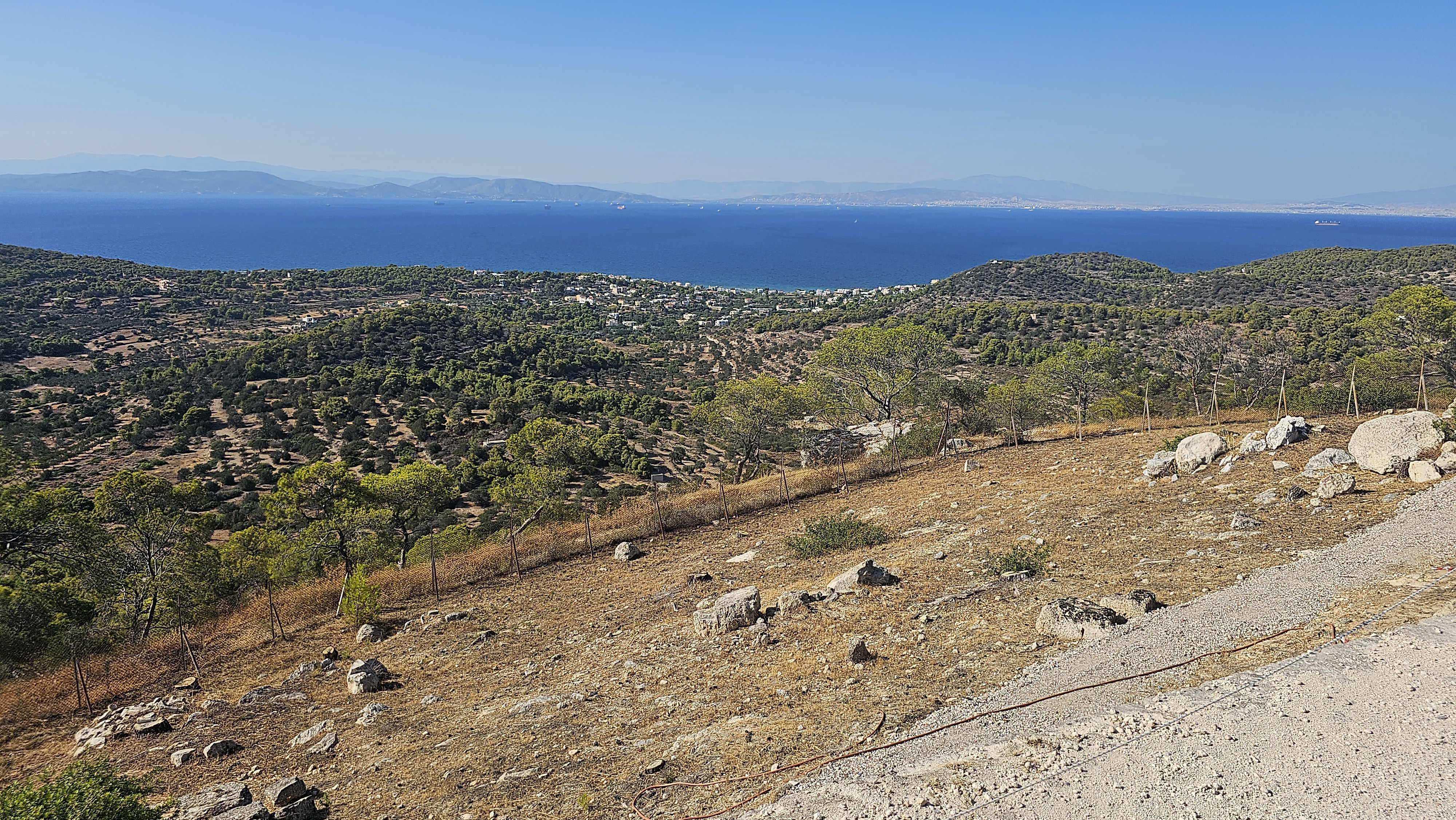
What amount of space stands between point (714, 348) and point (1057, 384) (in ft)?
175

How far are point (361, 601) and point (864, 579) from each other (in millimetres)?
10192

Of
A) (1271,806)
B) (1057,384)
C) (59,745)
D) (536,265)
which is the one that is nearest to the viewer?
(1271,806)

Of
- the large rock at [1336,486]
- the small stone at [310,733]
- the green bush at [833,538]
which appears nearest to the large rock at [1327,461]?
the large rock at [1336,486]

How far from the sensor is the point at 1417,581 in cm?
839

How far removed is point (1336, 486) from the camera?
11.9m

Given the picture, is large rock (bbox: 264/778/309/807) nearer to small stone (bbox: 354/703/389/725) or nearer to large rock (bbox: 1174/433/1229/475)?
small stone (bbox: 354/703/389/725)

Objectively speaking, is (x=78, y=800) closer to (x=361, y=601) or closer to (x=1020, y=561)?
(x=361, y=601)

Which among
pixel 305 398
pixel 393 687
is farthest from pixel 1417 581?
pixel 305 398

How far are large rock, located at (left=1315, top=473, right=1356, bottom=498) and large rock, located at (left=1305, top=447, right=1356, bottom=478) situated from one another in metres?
1.17

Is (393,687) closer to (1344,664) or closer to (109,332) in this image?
(1344,664)

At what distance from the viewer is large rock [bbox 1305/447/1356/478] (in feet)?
43.1

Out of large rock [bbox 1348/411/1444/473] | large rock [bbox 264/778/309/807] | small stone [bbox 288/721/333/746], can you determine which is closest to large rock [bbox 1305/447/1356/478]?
large rock [bbox 1348/411/1444/473]

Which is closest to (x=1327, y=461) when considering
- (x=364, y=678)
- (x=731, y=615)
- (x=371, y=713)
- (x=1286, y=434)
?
(x=1286, y=434)

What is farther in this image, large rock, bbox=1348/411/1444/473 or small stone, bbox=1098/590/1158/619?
large rock, bbox=1348/411/1444/473
